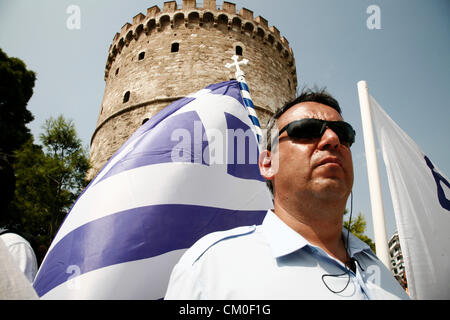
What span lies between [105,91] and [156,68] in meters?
4.39

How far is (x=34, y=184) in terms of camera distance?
7297 millimetres

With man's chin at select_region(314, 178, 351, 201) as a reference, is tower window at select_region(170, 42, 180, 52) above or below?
above

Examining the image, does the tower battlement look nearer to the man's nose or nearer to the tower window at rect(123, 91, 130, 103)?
the tower window at rect(123, 91, 130, 103)

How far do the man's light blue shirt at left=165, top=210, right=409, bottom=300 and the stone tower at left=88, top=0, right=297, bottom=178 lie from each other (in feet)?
32.7

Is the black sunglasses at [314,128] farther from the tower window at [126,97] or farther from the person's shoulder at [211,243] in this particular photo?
the tower window at [126,97]

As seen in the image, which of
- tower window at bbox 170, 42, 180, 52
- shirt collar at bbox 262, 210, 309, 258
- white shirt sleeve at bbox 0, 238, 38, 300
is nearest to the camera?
white shirt sleeve at bbox 0, 238, 38, 300

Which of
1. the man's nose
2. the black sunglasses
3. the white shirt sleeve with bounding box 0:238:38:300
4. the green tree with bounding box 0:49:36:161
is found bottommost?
the white shirt sleeve with bounding box 0:238:38:300

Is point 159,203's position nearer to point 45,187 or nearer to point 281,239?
point 281,239

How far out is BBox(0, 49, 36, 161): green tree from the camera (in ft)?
33.1

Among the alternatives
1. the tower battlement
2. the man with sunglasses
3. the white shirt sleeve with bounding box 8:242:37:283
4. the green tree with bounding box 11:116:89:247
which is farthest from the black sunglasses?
the tower battlement

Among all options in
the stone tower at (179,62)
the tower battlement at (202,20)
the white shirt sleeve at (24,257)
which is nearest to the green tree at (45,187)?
the stone tower at (179,62)

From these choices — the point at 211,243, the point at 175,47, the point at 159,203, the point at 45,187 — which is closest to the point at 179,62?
the point at 175,47

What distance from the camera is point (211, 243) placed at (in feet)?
2.87
